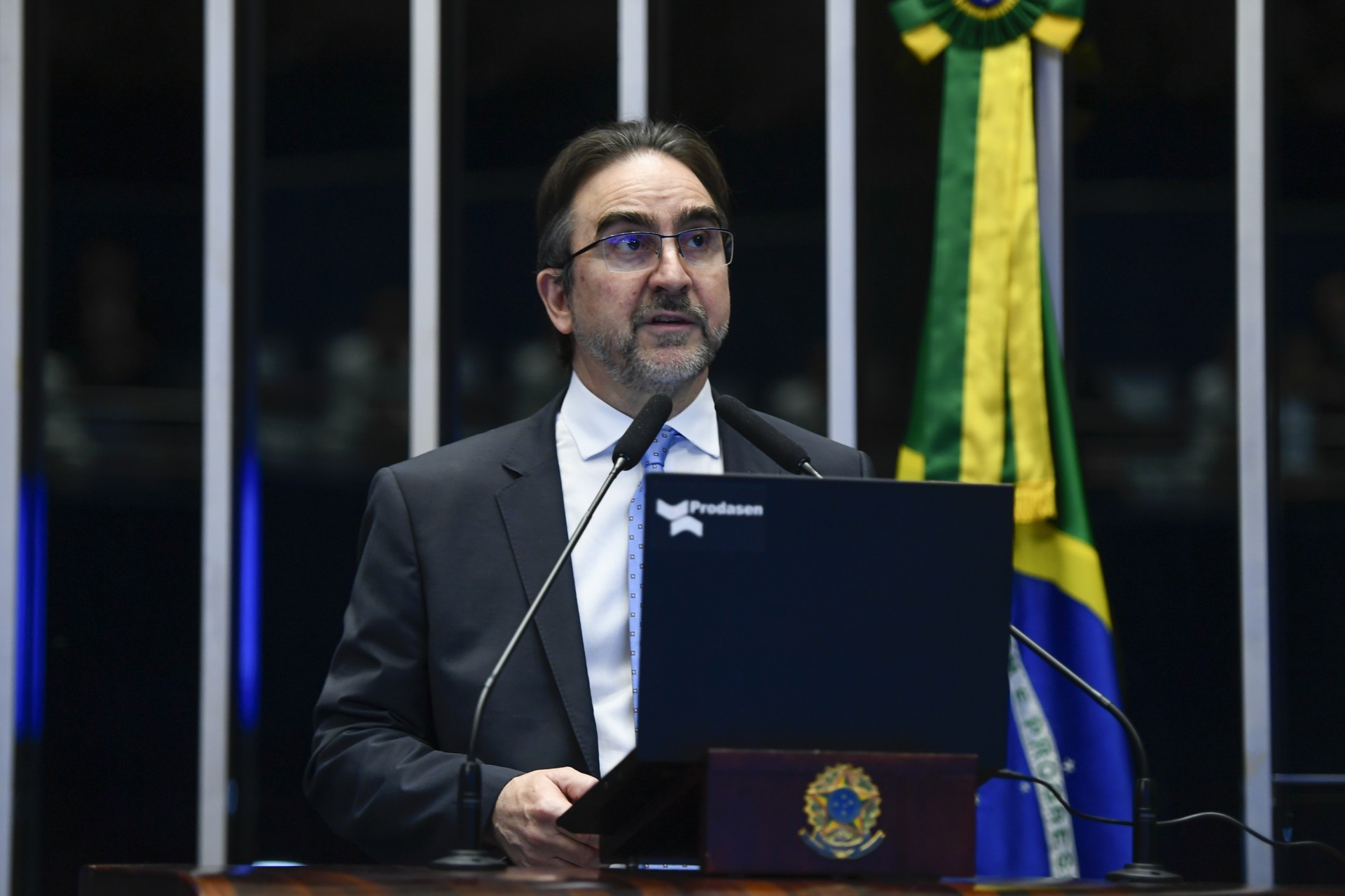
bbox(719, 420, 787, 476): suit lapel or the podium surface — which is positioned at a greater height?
bbox(719, 420, 787, 476): suit lapel

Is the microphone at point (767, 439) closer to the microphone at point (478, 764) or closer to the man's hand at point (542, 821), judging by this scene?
the microphone at point (478, 764)

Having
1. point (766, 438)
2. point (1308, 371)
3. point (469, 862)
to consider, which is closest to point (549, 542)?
point (766, 438)

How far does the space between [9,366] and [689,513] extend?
9.28ft

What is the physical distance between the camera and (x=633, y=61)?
12.0 feet

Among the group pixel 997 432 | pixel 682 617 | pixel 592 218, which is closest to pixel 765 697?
pixel 682 617

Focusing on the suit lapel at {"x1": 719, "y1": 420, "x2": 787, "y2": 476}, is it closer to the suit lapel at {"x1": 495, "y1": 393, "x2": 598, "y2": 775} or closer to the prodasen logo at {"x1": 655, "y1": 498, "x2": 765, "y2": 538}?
the suit lapel at {"x1": 495, "y1": 393, "x2": 598, "y2": 775}

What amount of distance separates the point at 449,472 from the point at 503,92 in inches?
68.6

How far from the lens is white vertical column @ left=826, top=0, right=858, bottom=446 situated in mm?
3629

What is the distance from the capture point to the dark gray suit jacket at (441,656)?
191 centimetres

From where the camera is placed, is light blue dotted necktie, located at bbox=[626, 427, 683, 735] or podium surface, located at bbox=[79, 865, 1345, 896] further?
light blue dotted necktie, located at bbox=[626, 427, 683, 735]

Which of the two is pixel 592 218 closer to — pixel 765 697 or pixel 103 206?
pixel 765 697

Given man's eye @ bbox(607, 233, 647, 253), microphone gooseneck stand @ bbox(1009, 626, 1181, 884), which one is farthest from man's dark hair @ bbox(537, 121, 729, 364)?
microphone gooseneck stand @ bbox(1009, 626, 1181, 884)

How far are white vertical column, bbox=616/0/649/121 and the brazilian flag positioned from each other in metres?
0.64

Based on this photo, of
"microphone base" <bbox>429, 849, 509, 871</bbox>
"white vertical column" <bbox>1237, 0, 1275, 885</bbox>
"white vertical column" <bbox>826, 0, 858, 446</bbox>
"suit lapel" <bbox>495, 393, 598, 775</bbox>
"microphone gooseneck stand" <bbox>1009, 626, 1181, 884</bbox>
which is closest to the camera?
"microphone base" <bbox>429, 849, 509, 871</bbox>
